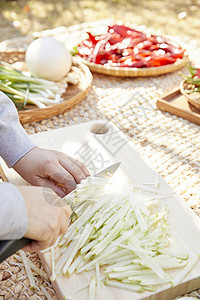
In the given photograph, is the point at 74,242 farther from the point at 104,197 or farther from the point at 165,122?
the point at 165,122

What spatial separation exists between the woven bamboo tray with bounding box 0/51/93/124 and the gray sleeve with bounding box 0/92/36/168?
1.53ft

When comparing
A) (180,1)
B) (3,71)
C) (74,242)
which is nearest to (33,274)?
(74,242)

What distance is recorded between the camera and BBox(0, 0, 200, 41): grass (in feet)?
15.0

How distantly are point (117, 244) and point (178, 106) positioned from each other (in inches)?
45.9

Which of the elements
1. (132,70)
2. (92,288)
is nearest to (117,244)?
(92,288)

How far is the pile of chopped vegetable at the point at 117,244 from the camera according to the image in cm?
112

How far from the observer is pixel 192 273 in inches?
45.9

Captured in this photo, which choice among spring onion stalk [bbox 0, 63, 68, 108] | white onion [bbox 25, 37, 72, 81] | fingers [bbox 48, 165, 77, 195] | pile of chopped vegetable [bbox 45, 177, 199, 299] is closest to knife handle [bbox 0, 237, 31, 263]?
pile of chopped vegetable [bbox 45, 177, 199, 299]

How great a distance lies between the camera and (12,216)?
0.91m

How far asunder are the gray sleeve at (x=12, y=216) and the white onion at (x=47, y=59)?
4.70ft

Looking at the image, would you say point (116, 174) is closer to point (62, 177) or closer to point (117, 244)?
point (62, 177)

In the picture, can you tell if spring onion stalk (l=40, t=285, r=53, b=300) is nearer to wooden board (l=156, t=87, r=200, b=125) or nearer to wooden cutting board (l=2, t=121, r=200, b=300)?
wooden cutting board (l=2, t=121, r=200, b=300)

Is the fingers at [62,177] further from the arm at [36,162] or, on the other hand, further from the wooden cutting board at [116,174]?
the wooden cutting board at [116,174]

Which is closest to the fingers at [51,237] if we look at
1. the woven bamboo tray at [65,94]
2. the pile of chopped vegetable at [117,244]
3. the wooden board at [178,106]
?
the pile of chopped vegetable at [117,244]
